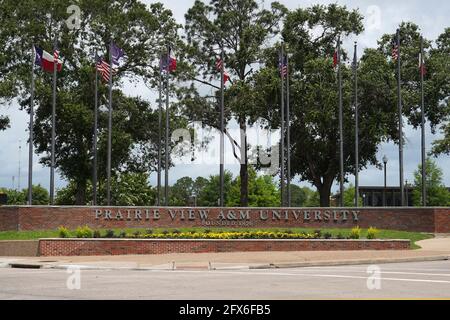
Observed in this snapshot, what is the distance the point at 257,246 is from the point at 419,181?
1933 inches

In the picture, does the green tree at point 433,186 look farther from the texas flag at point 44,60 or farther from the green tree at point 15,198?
the green tree at point 15,198

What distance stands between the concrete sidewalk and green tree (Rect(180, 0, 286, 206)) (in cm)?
2610

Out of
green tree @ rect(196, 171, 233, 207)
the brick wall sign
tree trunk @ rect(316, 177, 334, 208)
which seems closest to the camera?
the brick wall sign

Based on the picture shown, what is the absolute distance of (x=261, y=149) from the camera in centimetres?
5397

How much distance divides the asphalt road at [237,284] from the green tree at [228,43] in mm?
33557

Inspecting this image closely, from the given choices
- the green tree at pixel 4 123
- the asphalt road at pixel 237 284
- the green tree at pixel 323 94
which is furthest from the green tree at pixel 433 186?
the asphalt road at pixel 237 284

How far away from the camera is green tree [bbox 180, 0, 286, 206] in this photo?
175 ft

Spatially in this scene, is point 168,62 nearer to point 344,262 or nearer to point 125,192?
point 344,262

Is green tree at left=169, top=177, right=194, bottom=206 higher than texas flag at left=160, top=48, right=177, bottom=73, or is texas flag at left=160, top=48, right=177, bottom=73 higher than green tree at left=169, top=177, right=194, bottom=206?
texas flag at left=160, top=48, right=177, bottom=73

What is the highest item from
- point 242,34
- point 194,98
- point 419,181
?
point 242,34

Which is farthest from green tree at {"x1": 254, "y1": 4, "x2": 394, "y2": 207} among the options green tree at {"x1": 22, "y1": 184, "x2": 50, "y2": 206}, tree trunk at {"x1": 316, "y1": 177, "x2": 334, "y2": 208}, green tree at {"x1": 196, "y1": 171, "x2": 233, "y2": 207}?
green tree at {"x1": 22, "y1": 184, "x2": 50, "y2": 206}

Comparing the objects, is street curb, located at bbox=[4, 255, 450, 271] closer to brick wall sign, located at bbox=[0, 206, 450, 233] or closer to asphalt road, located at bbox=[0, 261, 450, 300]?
asphalt road, located at bbox=[0, 261, 450, 300]
